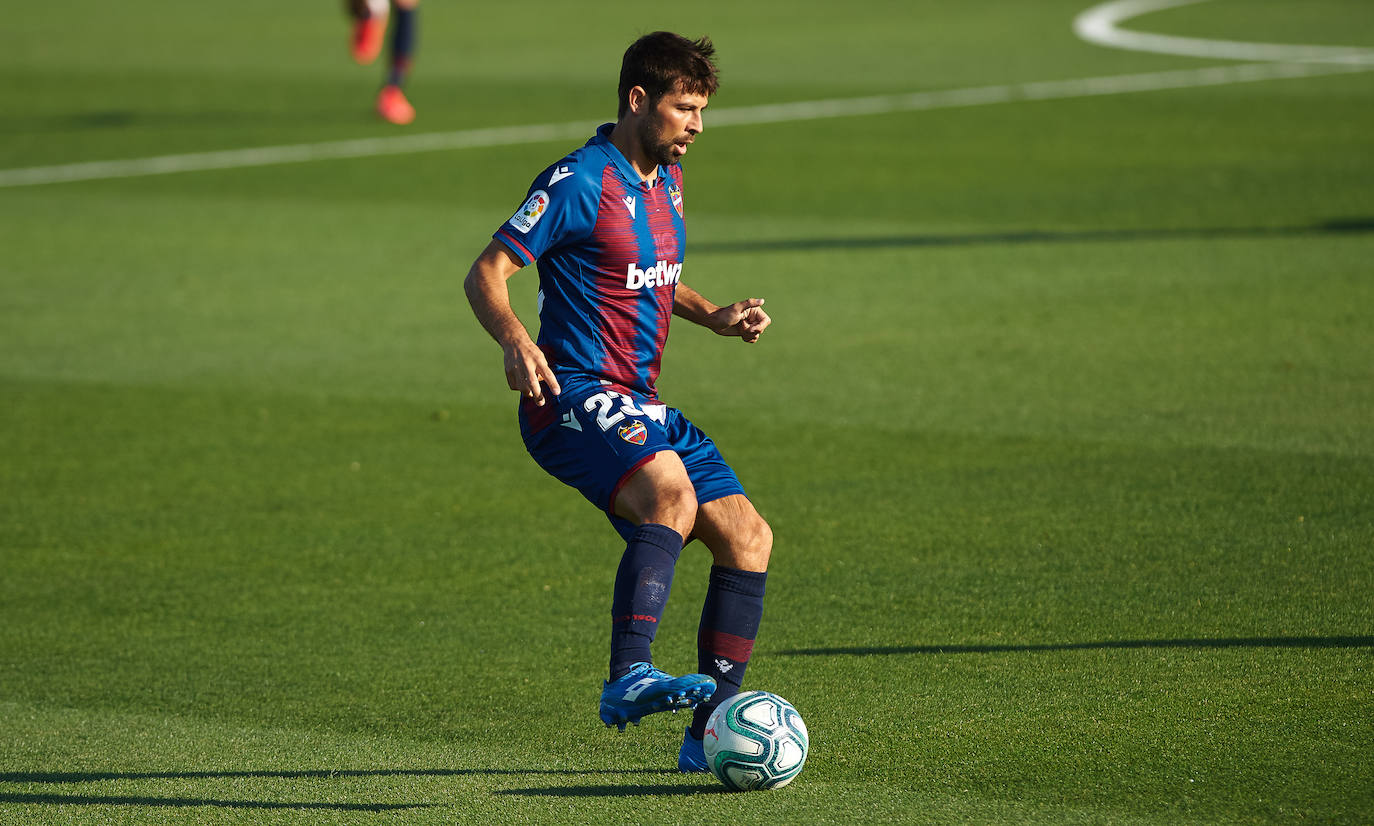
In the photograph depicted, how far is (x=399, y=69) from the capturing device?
25406mm

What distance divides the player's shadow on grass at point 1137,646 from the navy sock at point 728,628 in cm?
99

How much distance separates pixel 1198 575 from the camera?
708 centimetres

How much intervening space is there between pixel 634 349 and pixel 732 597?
2.59 feet

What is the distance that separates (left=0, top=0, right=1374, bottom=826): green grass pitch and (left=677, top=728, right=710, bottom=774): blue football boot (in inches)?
2.7

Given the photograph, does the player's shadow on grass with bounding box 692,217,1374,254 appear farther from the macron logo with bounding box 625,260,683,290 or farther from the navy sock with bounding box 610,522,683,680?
the navy sock with bounding box 610,522,683,680

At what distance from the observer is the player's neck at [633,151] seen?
5.45 m

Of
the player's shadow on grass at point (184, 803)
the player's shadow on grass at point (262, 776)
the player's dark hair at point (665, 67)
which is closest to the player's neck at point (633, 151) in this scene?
the player's dark hair at point (665, 67)

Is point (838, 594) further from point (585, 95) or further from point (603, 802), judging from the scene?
point (585, 95)

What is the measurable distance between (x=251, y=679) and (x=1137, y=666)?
9.80 feet

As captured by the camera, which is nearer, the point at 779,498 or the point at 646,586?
the point at 646,586

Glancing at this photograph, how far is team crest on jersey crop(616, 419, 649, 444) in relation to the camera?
521cm

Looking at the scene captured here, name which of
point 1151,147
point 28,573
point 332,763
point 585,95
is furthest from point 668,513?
point 585,95

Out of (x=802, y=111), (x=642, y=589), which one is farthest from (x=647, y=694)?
(x=802, y=111)

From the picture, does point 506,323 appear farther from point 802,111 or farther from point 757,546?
point 802,111
